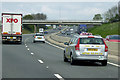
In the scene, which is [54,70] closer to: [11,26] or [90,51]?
[90,51]

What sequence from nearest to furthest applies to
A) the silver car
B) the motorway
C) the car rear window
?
the motorway, the silver car, the car rear window

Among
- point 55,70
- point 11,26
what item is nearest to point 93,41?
point 55,70

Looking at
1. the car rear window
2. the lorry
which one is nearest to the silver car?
the car rear window

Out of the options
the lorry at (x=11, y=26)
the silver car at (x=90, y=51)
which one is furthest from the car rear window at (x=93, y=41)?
the lorry at (x=11, y=26)

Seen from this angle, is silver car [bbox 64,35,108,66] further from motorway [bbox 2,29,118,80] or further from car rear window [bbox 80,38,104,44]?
motorway [bbox 2,29,118,80]

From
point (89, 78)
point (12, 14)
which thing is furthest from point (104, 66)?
point (12, 14)

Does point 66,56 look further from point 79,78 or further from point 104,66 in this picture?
point 79,78

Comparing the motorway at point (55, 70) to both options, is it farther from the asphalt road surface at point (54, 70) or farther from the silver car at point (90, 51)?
the silver car at point (90, 51)

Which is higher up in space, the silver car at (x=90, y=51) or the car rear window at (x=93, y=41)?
the car rear window at (x=93, y=41)

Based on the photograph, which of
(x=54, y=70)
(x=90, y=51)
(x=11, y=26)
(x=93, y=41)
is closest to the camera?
(x=54, y=70)

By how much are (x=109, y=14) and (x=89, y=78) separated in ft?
522

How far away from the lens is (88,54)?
51.5 feet

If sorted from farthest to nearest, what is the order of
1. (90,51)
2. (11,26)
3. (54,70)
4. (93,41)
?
(11,26) → (93,41) → (90,51) → (54,70)

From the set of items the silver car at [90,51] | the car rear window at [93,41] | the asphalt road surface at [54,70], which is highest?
the car rear window at [93,41]
